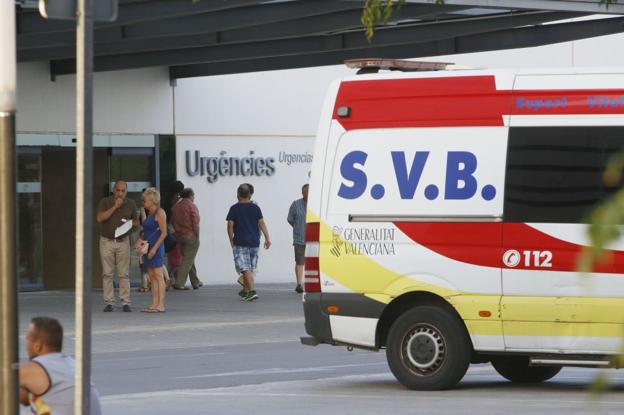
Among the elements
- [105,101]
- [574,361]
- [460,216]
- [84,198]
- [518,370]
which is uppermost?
[105,101]

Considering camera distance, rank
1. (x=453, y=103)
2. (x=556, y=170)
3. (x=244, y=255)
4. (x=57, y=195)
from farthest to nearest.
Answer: (x=57, y=195), (x=244, y=255), (x=453, y=103), (x=556, y=170)

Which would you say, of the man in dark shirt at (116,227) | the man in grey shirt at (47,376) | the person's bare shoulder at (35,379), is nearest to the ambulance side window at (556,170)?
the man in grey shirt at (47,376)

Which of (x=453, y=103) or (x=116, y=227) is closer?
(x=453, y=103)

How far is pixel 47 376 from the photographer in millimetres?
6449

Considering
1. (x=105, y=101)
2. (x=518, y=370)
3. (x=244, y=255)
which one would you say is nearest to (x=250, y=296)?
(x=244, y=255)

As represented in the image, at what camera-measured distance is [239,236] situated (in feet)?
73.2

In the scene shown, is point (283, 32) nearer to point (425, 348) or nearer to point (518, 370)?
point (518, 370)

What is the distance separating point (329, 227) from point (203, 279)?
16.9 metres

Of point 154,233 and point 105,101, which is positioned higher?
point 105,101

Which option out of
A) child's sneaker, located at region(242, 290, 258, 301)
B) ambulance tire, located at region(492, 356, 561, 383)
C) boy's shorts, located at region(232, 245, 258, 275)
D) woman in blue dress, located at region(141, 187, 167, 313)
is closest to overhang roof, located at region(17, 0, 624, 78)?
woman in blue dress, located at region(141, 187, 167, 313)

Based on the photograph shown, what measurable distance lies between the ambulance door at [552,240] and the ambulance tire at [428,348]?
1.29ft

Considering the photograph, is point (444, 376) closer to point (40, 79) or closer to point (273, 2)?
point (273, 2)

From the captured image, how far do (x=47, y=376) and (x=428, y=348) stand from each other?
507 centimetres

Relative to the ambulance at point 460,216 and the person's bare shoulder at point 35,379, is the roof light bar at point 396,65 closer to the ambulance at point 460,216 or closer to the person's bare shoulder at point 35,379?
the ambulance at point 460,216
